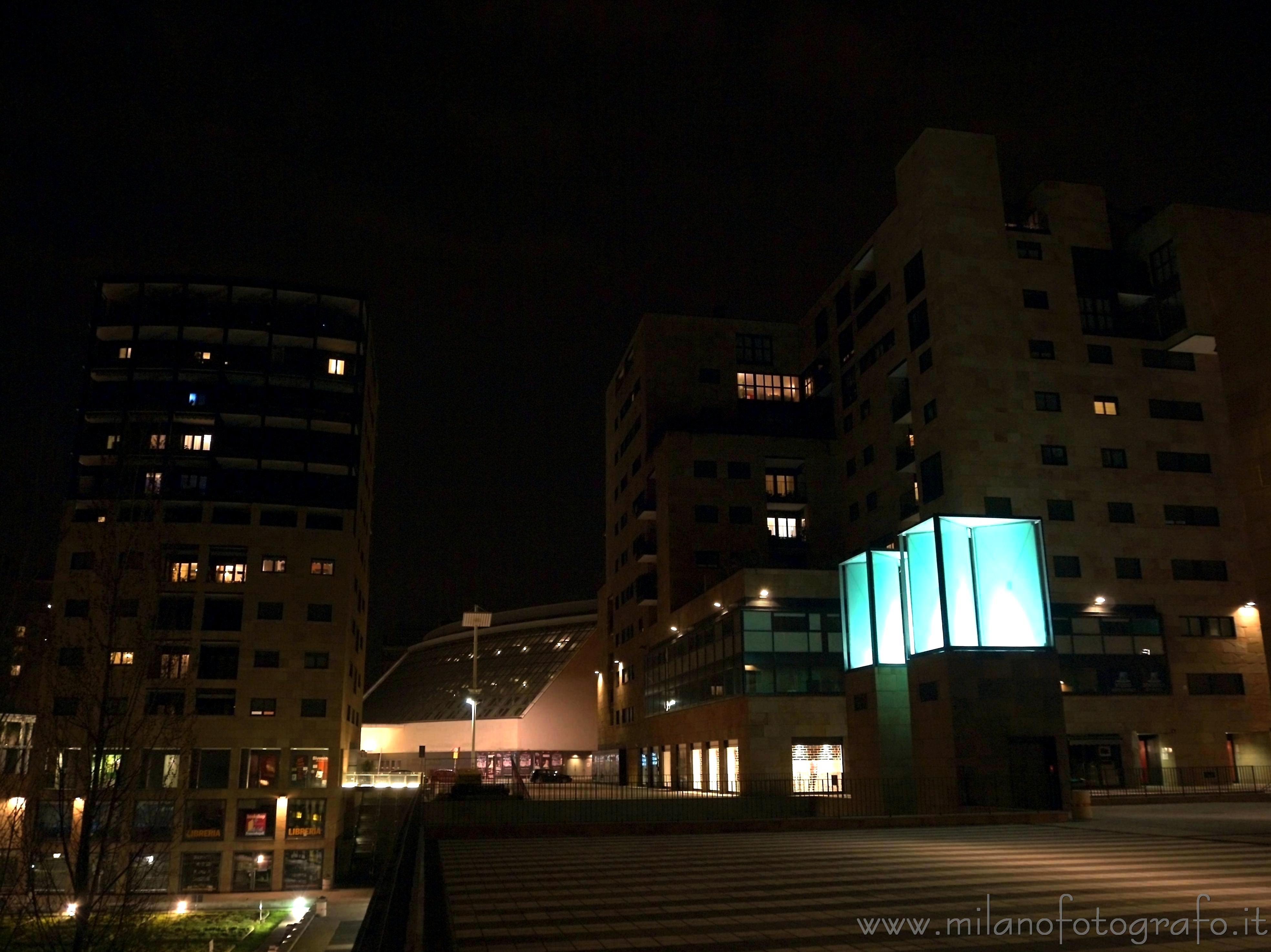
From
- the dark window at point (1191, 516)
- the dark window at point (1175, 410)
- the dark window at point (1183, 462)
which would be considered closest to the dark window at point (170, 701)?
the dark window at point (1191, 516)

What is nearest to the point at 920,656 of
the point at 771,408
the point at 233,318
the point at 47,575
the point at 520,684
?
the point at 771,408

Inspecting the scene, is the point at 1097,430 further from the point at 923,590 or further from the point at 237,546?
the point at 237,546

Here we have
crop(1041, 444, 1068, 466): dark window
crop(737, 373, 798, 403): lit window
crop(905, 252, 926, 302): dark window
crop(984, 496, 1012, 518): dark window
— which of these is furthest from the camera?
crop(737, 373, 798, 403): lit window

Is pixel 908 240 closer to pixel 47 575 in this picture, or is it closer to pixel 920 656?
pixel 920 656

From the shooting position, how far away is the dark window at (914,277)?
54219 millimetres

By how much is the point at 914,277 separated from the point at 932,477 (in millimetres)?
11827

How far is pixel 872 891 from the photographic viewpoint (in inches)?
563

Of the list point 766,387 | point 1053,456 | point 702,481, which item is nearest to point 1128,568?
point 1053,456

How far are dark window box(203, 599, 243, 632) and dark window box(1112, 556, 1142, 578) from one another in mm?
55894

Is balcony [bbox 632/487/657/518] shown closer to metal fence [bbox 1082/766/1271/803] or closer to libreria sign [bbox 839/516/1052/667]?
libreria sign [bbox 839/516/1052/667]

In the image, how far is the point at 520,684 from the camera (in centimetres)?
10150

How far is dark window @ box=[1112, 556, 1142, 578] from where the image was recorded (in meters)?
50.4

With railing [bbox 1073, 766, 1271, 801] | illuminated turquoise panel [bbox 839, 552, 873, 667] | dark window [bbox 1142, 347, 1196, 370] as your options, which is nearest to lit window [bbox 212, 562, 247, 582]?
illuminated turquoise panel [bbox 839, 552, 873, 667]

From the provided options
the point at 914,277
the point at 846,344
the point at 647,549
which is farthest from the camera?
the point at 647,549
